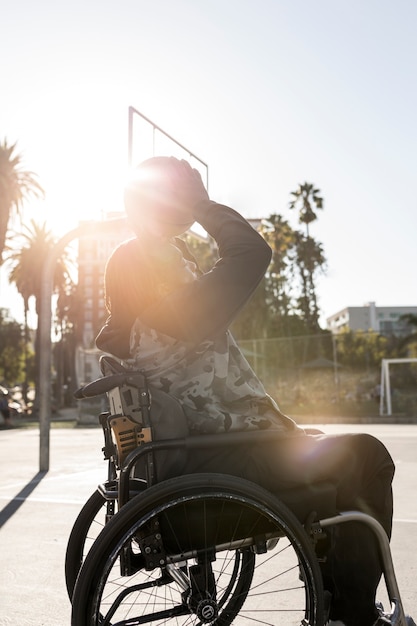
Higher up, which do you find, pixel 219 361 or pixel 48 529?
pixel 219 361

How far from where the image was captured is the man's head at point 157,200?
1.95 metres

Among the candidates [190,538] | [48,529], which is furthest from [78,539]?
[48,529]

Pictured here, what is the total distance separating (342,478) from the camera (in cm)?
190

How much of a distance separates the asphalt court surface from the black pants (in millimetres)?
1138

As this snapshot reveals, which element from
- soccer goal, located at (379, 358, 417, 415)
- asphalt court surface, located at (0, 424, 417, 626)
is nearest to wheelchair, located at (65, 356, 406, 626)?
asphalt court surface, located at (0, 424, 417, 626)

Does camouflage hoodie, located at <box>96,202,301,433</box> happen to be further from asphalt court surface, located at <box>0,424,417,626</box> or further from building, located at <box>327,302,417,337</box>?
building, located at <box>327,302,417,337</box>

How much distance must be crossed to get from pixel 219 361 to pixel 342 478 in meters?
0.47

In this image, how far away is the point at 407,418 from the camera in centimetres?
2112

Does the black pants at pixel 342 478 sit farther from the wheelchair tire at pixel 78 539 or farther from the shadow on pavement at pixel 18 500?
the shadow on pavement at pixel 18 500

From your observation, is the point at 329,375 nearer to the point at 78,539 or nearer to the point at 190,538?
the point at 78,539

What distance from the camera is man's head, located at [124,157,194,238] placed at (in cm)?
195

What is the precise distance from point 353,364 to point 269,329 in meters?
15.2

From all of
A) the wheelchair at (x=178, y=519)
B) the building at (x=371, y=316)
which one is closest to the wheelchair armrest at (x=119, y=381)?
the wheelchair at (x=178, y=519)

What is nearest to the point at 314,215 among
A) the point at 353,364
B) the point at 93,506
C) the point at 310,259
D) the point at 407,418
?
the point at 310,259
